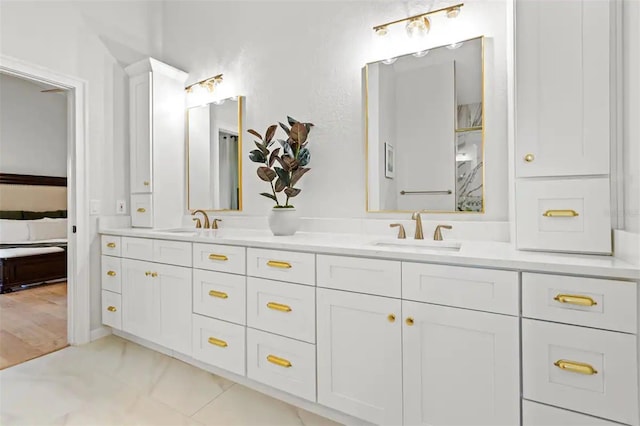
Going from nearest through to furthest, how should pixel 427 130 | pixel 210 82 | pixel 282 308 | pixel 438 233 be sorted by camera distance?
pixel 282 308 < pixel 438 233 < pixel 427 130 < pixel 210 82

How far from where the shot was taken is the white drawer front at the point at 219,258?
194cm

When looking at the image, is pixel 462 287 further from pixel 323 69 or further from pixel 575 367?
pixel 323 69

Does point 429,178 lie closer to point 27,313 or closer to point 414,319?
point 414,319

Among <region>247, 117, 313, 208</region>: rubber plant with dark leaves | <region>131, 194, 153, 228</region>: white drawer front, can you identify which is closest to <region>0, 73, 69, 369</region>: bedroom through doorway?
<region>131, 194, 153, 228</region>: white drawer front

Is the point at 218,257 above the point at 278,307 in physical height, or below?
above

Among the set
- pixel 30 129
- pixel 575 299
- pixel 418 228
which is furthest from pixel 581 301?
pixel 30 129

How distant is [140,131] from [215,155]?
0.68 metres

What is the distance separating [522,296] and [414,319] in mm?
411

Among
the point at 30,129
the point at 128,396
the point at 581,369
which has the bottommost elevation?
the point at 128,396

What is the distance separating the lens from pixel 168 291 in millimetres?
2291

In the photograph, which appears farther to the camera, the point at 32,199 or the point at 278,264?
the point at 32,199

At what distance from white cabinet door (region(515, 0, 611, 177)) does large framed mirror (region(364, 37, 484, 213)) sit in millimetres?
446

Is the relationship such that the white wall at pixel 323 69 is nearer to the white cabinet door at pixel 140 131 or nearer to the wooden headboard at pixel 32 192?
the white cabinet door at pixel 140 131

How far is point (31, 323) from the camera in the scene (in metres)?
3.11
